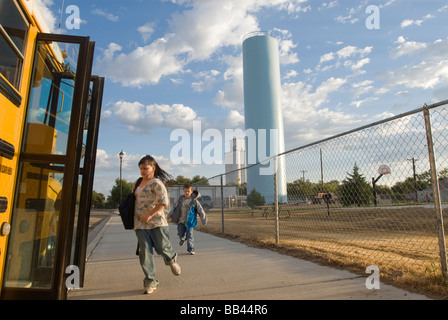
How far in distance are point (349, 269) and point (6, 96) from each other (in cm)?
452

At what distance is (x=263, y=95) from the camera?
61.5 metres

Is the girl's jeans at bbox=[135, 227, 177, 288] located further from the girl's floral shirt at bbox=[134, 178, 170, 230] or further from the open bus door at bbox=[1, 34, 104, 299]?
the open bus door at bbox=[1, 34, 104, 299]

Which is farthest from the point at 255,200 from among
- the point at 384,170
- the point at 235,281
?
the point at 235,281

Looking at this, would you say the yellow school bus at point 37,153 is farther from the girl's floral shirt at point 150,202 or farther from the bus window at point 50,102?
the girl's floral shirt at point 150,202

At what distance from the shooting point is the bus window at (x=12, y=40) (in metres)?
2.54

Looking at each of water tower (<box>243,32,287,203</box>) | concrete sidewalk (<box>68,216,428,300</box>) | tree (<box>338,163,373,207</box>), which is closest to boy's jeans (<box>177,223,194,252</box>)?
concrete sidewalk (<box>68,216,428,300</box>)

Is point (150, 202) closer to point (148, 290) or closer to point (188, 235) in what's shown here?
point (148, 290)

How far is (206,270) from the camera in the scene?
493cm

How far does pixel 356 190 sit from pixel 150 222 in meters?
4.03

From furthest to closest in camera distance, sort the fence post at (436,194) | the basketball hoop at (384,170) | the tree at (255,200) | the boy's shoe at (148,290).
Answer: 1. the tree at (255,200)
2. the basketball hoop at (384,170)
3. the boy's shoe at (148,290)
4. the fence post at (436,194)

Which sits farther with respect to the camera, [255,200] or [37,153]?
[255,200]

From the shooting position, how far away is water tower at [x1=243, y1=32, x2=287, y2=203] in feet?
201

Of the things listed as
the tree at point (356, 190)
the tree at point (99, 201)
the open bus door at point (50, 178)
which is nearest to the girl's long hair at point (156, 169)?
the open bus door at point (50, 178)
